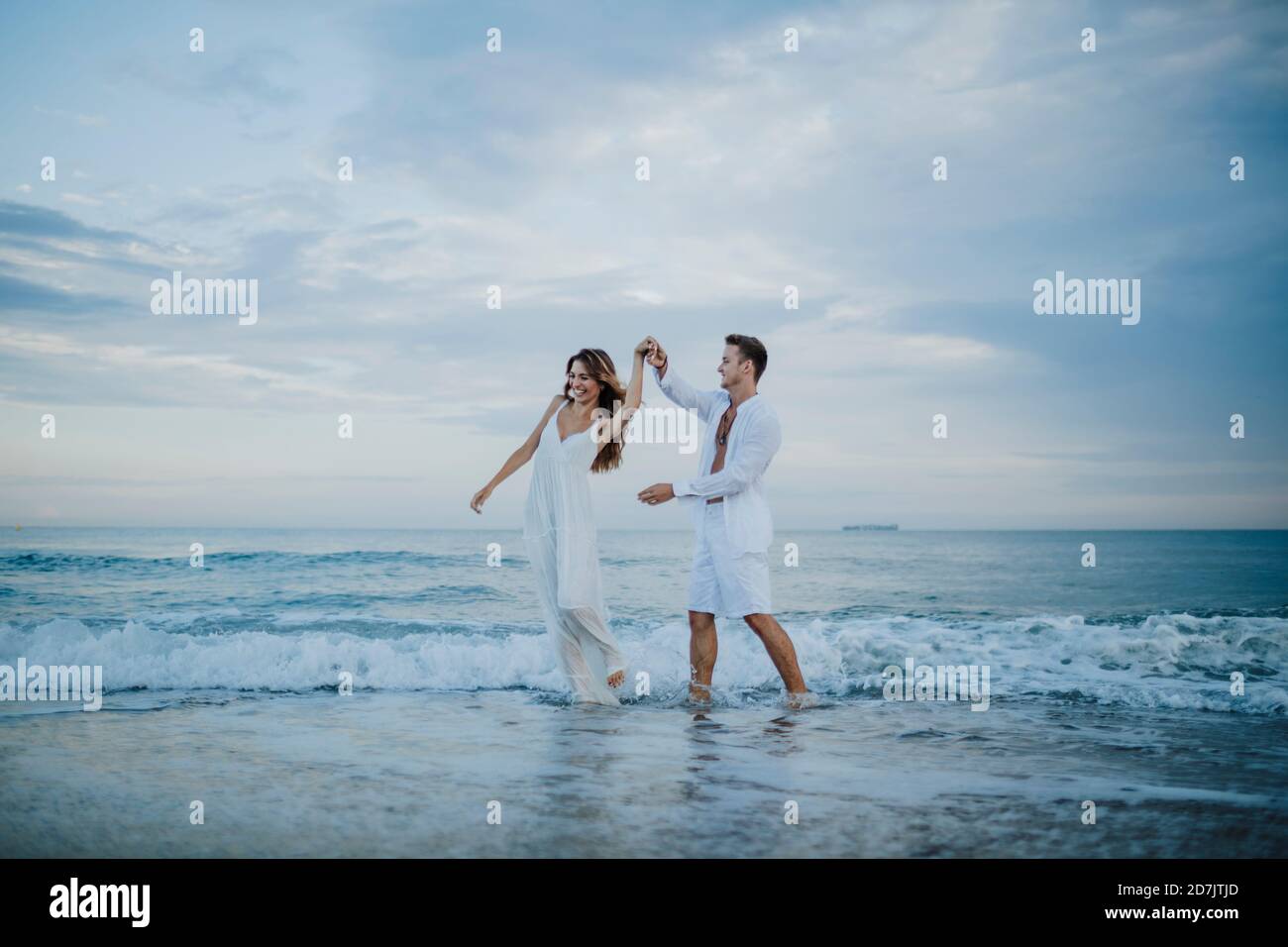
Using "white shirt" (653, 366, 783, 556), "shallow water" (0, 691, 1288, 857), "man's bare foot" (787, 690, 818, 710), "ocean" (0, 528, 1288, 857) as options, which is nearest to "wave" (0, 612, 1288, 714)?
"ocean" (0, 528, 1288, 857)

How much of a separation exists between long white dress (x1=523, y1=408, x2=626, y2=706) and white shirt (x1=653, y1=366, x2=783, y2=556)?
2.52 feet

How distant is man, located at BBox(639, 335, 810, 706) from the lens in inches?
253

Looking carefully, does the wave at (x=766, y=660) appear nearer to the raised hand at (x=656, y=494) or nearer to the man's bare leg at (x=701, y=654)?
the man's bare leg at (x=701, y=654)

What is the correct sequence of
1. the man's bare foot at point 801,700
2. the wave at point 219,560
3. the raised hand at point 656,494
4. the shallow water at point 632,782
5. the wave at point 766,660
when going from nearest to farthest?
the shallow water at point 632,782, the raised hand at point 656,494, the man's bare foot at point 801,700, the wave at point 766,660, the wave at point 219,560

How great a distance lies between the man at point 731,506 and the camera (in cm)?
643

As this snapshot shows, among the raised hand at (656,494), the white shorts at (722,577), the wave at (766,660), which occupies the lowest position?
the wave at (766,660)

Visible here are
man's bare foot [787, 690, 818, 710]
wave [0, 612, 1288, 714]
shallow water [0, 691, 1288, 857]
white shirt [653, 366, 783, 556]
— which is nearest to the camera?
shallow water [0, 691, 1288, 857]

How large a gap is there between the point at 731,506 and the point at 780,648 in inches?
44.7

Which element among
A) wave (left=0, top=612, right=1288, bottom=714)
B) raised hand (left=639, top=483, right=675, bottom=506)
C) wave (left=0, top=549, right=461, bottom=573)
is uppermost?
raised hand (left=639, top=483, right=675, bottom=506)

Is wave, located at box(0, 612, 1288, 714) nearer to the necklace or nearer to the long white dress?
the long white dress

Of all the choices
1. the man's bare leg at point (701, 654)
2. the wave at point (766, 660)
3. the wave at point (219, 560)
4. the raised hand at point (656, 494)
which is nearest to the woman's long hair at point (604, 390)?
the raised hand at point (656, 494)

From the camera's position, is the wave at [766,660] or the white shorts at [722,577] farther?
the wave at [766,660]
